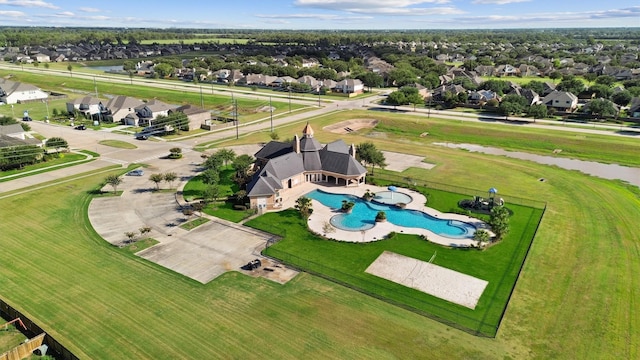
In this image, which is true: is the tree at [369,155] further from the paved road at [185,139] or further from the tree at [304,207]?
the paved road at [185,139]

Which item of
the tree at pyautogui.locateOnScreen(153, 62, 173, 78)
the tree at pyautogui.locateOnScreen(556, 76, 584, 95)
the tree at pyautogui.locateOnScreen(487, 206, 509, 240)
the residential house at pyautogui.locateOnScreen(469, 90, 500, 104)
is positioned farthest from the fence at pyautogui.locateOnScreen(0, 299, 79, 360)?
the tree at pyautogui.locateOnScreen(153, 62, 173, 78)

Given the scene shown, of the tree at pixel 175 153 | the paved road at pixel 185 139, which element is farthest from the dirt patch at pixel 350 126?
the tree at pixel 175 153

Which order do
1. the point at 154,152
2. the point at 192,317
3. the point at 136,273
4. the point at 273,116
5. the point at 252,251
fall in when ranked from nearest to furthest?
the point at 192,317 → the point at 136,273 → the point at 252,251 → the point at 154,152 → the point at 273,116

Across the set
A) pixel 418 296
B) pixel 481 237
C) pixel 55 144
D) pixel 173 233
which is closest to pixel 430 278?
pixel 418 296

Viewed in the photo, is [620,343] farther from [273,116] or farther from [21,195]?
[273,116]

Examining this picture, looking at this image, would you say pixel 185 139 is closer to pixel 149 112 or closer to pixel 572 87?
pixel 149 112

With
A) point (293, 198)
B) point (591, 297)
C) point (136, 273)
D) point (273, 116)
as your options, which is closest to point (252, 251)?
point (136, 273)

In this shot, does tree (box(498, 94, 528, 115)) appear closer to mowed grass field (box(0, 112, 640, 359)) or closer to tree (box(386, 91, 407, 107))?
tree (box(386, 91, 407, 107))
